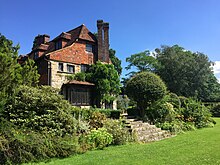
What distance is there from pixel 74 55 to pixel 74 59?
0.48 m

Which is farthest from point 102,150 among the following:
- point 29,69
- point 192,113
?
point 192,113

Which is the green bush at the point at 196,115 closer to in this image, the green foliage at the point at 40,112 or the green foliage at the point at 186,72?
the green foliage at the point at 40,112

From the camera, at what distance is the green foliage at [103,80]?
23062 millimetres

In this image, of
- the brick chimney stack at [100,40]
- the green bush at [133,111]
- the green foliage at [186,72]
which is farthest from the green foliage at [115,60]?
the green bush at [133,111]

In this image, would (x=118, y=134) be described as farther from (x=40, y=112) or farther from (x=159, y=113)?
(x=159, y=113)

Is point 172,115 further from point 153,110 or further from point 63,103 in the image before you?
point 63,103

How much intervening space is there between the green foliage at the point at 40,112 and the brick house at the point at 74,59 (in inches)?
458

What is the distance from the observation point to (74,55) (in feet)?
76.9

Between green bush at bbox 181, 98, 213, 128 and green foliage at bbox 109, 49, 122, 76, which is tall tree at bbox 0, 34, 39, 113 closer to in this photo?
green bush at bbox 181, 98, 213, 128

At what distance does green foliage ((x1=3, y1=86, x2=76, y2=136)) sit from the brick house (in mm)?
11634

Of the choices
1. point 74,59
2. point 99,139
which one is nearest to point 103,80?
point 74,59

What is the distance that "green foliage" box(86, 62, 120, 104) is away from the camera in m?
23.1

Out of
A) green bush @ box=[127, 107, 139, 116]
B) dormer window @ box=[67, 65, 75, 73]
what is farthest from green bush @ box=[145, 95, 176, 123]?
dormer window @ box=[67, 65, 75, 73]

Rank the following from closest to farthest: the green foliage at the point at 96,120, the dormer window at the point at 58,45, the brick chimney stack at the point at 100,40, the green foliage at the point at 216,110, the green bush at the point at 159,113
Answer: the green foliage at the point at 96,120 → the green bush at the point at 159,113 → the dormer window at the point at 58,45 → the brick chimney stack at the point at 100,40 → the green foliage at the point at 216,110
